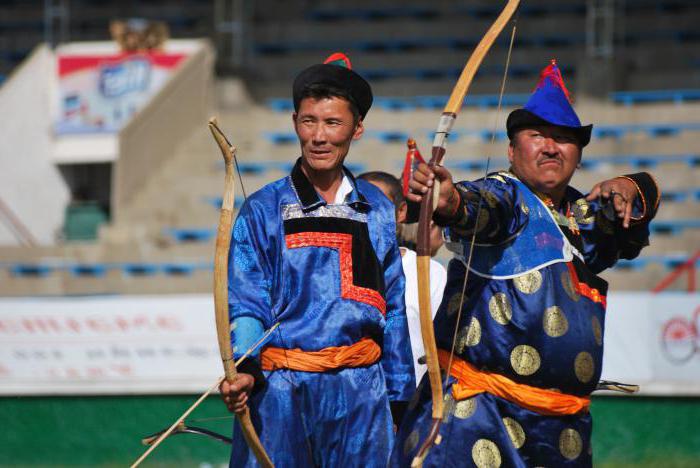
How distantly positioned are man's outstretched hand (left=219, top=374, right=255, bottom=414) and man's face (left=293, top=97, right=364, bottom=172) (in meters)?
0.68

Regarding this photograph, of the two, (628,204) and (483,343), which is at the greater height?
(628,204)

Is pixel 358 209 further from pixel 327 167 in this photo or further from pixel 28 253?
pixel 28 253

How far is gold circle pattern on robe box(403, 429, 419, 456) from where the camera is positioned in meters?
3.34

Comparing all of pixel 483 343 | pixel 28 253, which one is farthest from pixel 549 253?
pixel 28 253

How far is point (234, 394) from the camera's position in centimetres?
319

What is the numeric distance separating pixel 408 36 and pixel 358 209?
12.2 metres

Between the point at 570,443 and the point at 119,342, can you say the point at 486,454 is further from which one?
the point at 119,342

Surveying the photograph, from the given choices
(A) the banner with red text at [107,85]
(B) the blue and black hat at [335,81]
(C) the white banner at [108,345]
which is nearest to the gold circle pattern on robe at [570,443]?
(B) the blue and black hat at [335,81]

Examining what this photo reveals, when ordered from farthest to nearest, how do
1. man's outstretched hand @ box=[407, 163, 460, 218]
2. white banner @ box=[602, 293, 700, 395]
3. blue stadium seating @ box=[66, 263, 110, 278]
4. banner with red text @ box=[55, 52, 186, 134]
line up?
banner with red text @ box=[55, 52, 186, 134] < blue stadium seating @ box=[66, 263, 110, 278] < white banner @ box=[602, 293, 700, 395] < man's outstretched hand @ box=[407, 163, 460, 218]

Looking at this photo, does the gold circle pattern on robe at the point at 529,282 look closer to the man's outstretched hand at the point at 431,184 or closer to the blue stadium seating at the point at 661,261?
the man's outstretched hand at the point at 431,184

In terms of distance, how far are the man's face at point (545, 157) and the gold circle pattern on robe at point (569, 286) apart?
0.26 m

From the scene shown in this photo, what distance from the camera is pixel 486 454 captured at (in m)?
3.30

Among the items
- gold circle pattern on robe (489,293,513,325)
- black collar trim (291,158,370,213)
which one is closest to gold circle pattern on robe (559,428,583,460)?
gold circle pattern on robe (489,293,513,325)

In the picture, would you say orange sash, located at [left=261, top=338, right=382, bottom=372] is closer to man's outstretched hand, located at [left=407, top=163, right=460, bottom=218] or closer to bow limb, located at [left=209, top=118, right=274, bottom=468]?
bow limb, located at [left=209, top=118, right=274, bottom=468]
